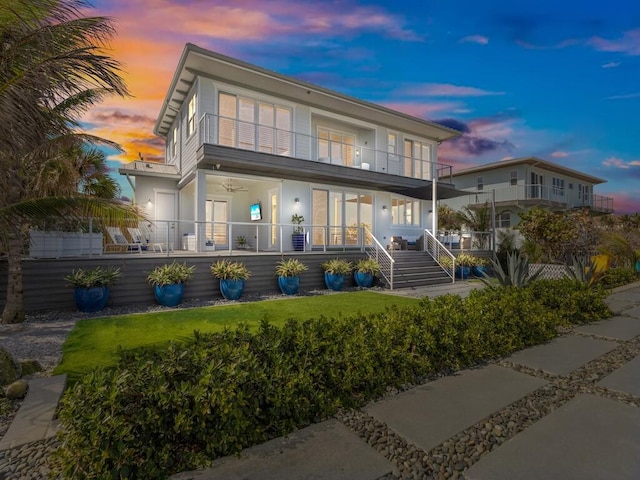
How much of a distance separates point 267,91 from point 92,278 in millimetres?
9925

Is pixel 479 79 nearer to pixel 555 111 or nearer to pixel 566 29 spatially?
pixel 566 29

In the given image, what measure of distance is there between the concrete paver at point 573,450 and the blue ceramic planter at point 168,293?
832 centimetres

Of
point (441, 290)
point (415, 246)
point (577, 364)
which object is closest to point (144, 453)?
point (577, 364)

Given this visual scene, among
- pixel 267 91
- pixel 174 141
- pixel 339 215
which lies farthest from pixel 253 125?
pixel 339 215

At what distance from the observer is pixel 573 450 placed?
2.39 metres

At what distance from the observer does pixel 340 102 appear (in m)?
15.3

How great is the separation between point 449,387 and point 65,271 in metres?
9.14

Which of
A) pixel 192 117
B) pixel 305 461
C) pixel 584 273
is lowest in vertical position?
pixel 305 461

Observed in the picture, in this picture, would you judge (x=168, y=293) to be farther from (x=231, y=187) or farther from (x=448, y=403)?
(x=231, y=187)

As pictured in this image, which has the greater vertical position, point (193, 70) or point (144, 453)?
point (193, 70)

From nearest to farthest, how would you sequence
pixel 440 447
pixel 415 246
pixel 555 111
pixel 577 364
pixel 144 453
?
pixel 144 453
pixel 440 447
pixel 577 364
pixel 415 246
pixel 555 111

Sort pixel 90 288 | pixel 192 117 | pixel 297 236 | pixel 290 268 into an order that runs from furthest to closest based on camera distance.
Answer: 1. pixel 297 236
2. pixel 192 117
3. pixel 290 268
4. pixel 90 288

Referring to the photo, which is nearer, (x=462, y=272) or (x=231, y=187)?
(x=462, y=272)

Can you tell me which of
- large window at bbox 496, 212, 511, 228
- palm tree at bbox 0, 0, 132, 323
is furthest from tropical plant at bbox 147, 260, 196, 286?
large window at bbox 496, 212, 511, 228
